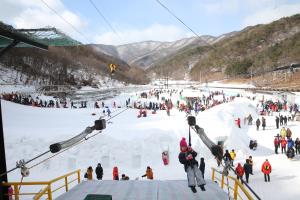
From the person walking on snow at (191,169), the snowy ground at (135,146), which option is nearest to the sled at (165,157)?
the snowy ground at (135,146)

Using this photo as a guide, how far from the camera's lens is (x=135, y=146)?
24.5m

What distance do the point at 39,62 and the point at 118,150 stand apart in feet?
169

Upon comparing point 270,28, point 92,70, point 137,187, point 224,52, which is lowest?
point 137,187

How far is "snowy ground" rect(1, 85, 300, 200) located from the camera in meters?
20.4

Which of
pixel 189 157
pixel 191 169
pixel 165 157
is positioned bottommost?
pixel 165 157

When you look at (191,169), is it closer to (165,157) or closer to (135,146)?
(165,157)

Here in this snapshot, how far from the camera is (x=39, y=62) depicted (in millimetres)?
70125

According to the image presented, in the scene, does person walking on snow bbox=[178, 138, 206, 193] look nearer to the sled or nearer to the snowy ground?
the snowy ground

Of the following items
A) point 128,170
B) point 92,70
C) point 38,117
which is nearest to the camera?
point 128,170

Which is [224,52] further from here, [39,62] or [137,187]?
[137,187]

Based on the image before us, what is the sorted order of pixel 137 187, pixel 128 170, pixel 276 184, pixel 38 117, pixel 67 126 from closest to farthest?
pixel 137 187 → pixel 276 184 → pixel 128 170 → pixel 67 126 → pixel 38 117

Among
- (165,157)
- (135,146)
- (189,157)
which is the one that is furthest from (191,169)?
(135,146)

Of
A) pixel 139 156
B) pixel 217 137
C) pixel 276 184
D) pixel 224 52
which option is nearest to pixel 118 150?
pixel 139 156

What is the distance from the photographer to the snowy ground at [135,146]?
20.4 meters
